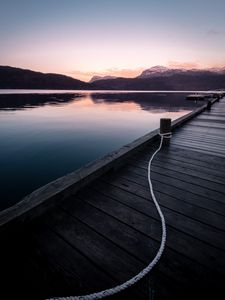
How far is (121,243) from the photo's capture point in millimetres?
1973

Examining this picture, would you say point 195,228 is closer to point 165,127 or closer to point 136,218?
point 136,218

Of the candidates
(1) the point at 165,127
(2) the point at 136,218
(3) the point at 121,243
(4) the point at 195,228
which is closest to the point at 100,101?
(1) the point at 165,127

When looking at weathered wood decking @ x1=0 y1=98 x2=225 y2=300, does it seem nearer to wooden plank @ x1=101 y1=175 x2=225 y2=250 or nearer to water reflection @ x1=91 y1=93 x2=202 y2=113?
wooden plank @ x1=101 y1=175 x2=225 y2=250

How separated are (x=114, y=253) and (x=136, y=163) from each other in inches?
89.0

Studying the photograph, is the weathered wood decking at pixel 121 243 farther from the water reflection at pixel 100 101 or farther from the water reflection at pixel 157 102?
the water reflection at pixel 100 101

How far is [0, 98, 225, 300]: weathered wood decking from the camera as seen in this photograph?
158cm

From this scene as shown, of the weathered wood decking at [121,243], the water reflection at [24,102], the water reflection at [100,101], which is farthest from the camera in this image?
the water reflection at [100,101]

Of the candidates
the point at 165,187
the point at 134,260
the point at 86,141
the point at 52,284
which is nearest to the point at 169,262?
the point at 134,260

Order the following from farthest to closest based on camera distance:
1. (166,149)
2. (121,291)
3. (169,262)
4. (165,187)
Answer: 1. (166,149)
2. (165,187)
3. (169,262)
4. (121,291)

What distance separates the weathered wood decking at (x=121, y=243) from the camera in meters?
1.58

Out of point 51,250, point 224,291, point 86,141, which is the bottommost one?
point 86,141

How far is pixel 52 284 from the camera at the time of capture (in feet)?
5.17

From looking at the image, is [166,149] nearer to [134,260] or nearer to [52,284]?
[134,260]

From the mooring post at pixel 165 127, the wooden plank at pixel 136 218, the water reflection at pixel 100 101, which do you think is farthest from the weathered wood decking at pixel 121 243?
the water reflection at pixel 100 101
